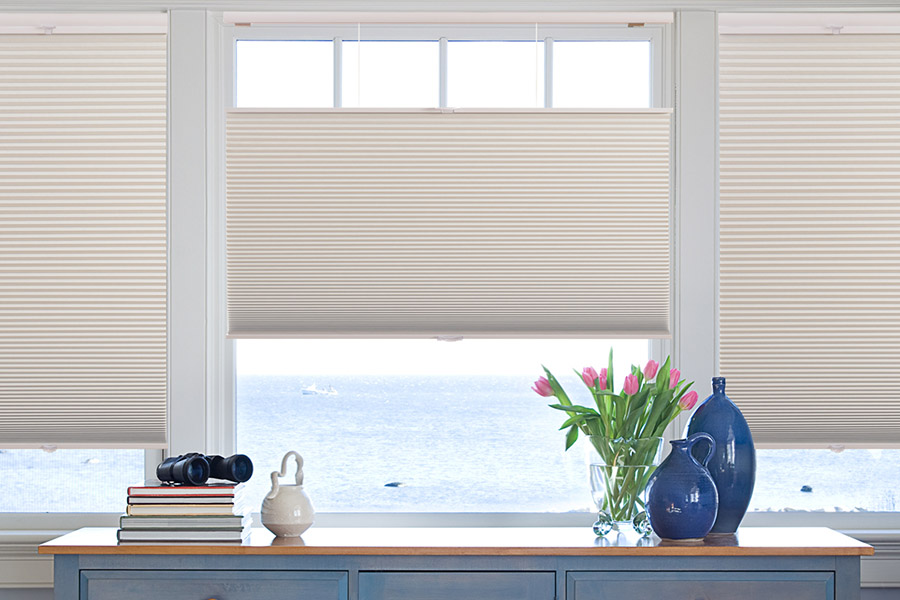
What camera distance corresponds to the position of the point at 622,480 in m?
2.29

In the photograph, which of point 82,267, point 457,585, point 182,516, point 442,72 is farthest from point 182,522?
point 442,72

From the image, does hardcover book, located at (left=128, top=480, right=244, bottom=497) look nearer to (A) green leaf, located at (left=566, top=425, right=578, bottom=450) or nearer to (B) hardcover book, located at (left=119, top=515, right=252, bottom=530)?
(B) hardcover book, located at (left=119, top=515, right=252, bottom=530)

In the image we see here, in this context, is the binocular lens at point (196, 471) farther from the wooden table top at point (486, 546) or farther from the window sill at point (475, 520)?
the window sill at point (475, 520)

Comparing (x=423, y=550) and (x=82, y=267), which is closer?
(x=423, y=550)

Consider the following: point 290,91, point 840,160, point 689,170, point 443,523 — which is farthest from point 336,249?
point 840,160

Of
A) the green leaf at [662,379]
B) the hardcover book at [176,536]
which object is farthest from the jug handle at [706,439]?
the hardcover book at [176,536]

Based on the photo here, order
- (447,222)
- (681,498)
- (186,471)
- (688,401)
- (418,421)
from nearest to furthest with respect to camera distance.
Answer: (681,498), (186,471), (688,401), (447,222), (418,421)

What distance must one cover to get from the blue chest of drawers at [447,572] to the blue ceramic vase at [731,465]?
113mm

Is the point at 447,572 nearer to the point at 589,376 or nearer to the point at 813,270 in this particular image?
the point at 589,376

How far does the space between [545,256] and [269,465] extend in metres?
1.05

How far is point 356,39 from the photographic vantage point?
2.71m

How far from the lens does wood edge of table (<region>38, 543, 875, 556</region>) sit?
216 cm

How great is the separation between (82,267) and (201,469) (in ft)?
2.47

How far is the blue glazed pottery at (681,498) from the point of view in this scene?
2162 mm
